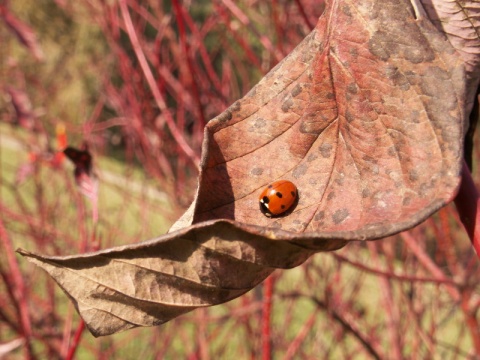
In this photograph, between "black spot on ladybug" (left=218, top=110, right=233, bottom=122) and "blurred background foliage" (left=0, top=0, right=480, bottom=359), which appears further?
"blurred background foliage" (left=0, top=0, right=480, bottom=359)

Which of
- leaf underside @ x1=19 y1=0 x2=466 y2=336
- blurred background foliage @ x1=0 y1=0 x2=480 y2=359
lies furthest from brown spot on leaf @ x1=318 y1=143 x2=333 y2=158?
blurred background foliage @ x1=0 y1=0 x2=480 y2=359

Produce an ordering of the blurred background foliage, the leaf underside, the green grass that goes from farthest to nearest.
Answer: the green grass, the blurred background foliage, the leaf underside

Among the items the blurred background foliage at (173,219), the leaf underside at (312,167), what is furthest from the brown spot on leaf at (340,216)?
the blurred background foliage at (173,219)

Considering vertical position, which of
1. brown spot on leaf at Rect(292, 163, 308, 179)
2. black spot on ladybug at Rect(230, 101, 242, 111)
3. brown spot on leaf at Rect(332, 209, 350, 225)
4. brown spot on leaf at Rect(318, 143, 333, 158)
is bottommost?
brown spot on leaf at Rect(332, 209, 350, 225)

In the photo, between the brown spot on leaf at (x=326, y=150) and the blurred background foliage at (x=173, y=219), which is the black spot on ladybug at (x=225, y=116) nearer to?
the brown spot on leaf at (x=326, y=150)

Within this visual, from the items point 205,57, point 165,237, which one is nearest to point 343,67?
point 165,237

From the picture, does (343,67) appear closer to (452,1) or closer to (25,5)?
(452,1)

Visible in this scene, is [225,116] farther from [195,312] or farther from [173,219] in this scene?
[195,312]

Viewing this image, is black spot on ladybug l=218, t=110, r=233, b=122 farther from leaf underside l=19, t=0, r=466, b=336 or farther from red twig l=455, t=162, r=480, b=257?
red twig l=455, t=162, r=480, b=257
